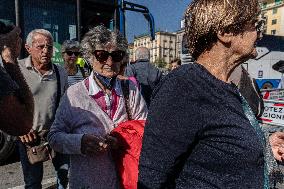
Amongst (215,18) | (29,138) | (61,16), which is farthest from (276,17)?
(215,18)

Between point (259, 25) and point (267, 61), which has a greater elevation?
point (259, 25)

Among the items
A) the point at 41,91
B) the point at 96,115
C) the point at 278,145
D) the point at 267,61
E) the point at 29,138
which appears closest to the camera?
the point at 278,145

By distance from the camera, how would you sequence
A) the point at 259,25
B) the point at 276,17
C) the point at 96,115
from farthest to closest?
the point at 276,17 → the point at 96,115 → the point at 259,25

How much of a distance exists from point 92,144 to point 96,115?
0.71 feet

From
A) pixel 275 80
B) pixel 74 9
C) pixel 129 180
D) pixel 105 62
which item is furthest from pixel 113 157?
pixel 275 80

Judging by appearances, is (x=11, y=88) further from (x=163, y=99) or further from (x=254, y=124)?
(x=254, y=124)

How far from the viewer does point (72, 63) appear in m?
4.02

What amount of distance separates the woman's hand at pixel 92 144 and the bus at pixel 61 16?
3.11m

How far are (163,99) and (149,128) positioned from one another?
0.13 m

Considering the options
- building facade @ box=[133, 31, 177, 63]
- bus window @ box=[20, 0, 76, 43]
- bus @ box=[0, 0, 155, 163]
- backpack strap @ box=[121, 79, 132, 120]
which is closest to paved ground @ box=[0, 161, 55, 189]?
bus @ box=[0, 0, 155, 163]

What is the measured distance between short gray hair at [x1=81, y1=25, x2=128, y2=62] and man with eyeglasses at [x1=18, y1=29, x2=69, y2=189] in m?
0.89

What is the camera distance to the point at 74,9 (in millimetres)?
5492

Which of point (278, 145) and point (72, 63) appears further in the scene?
point (72, 63)

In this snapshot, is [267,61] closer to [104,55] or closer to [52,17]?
[52,17]
